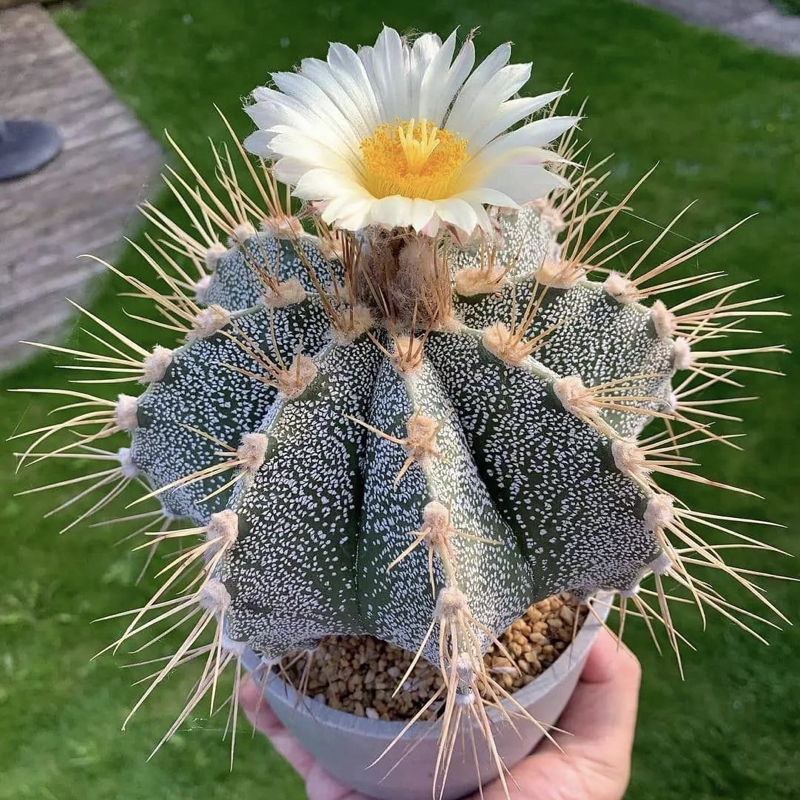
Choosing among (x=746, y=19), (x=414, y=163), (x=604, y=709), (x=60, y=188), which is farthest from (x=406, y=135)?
(x=746, y=19)

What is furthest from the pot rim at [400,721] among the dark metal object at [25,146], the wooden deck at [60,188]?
the dark metal object at [25,146]

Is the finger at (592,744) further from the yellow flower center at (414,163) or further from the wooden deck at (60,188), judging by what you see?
the wooden deck at (60,188)

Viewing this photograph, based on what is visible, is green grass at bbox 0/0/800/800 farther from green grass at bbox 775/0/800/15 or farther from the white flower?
the white flower

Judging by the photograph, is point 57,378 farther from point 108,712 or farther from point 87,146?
point 87,146

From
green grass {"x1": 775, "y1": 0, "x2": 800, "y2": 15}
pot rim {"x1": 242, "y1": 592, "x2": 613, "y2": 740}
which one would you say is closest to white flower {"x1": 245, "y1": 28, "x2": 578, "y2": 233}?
pot rim {"x1": 242, "y1": 592, "x2": 613, "y2": 740}

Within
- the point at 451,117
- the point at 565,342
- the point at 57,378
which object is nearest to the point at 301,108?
the point at 451,117

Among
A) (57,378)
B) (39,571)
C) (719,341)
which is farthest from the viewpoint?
(57,378)
